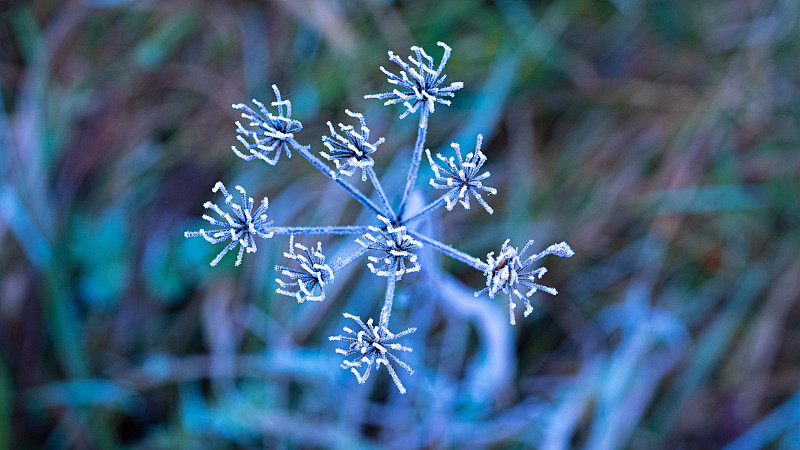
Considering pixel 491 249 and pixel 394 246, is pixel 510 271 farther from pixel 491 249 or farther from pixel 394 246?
pixel 491 249

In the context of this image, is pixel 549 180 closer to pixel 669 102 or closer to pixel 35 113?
pixel 669 102

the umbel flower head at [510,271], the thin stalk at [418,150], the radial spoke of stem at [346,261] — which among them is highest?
the thin stalk at [418,150]

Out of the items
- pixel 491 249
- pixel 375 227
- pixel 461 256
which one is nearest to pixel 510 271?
pixel 461 256

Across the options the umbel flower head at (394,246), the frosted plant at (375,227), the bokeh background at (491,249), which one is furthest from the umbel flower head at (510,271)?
the bokeh background at (491,249)

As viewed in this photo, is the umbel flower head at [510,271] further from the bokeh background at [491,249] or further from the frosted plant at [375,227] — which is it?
the bokeh background at [491,249]

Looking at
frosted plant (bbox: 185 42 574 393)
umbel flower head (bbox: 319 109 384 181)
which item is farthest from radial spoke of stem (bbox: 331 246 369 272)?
umbel flower head (bbox: 319 109 384 181)

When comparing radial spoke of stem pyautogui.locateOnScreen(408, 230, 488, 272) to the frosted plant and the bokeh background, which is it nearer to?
the frosted plant

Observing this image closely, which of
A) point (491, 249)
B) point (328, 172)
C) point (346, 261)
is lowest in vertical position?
point (346, 261)

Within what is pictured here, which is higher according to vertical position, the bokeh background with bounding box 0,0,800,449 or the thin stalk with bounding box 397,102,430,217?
the bokeh background with bounding box 0,0,800,449

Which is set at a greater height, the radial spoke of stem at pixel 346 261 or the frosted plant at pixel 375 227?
the frosted plant at pixel 375 227
